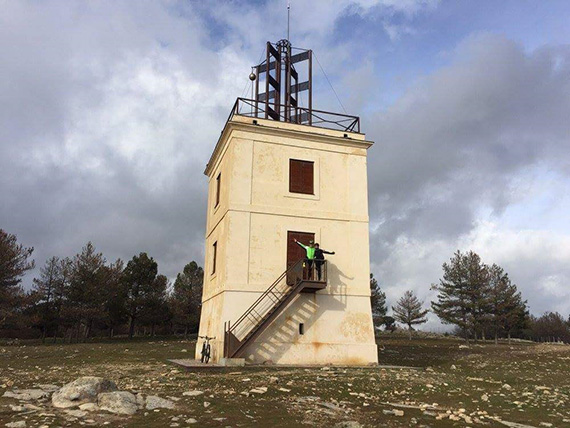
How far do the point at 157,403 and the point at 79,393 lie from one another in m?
1.56

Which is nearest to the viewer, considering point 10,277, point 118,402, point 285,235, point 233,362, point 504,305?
point 118,402

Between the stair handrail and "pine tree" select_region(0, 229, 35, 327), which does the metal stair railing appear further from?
"pine tree" select_region(0, 229, 35, 327)

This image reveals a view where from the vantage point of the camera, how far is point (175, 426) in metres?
7.74

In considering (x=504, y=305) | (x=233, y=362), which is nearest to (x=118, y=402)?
Result: (x=233, y=362)

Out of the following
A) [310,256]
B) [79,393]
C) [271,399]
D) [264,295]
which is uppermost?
[310,256]

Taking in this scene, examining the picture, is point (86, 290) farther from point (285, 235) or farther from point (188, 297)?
point (285, 235)

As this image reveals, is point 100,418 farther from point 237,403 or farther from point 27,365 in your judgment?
point 27,365

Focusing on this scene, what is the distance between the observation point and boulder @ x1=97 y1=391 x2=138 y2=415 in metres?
8.75

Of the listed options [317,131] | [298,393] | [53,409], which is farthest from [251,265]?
[53,409]

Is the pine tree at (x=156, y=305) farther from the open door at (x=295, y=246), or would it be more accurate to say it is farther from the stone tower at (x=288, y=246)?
the open door at (x=295, y=246)

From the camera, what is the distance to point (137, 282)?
53250 mm

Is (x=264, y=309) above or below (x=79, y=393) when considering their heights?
above

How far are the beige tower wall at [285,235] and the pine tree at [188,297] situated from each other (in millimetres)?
33895

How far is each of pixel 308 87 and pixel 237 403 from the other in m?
18.4
